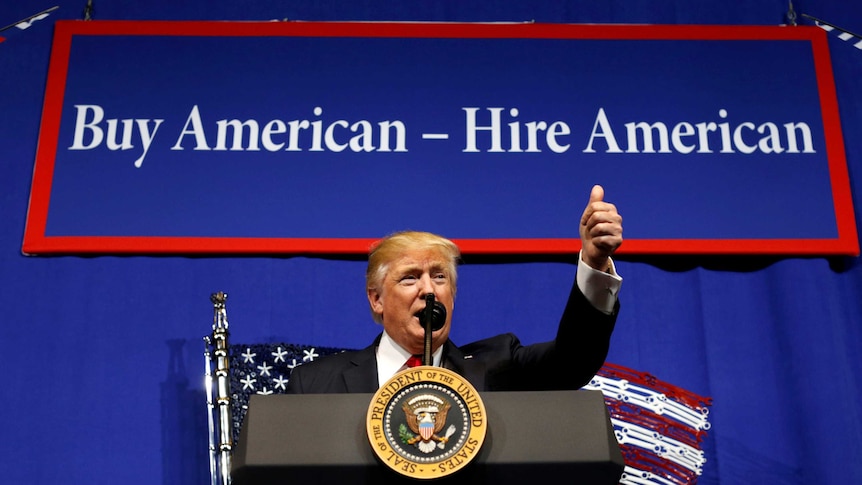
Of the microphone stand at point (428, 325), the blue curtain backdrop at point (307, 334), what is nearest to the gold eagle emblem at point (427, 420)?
the microphone stand at point (428, 325)

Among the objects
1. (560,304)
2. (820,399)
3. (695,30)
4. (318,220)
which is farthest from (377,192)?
(820,399)

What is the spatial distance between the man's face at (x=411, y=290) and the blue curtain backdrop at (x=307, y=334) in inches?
24.1

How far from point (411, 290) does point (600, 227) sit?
61 cm

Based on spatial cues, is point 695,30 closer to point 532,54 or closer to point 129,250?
point 532,54

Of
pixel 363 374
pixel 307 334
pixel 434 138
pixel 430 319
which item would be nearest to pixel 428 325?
pixel 430 319

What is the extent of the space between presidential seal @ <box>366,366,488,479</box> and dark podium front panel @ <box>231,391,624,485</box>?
0.01 m

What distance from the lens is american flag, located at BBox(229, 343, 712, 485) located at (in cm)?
227

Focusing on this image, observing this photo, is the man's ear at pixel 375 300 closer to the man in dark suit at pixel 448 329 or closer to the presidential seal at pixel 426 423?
the man in dark suit at pixel 448 329

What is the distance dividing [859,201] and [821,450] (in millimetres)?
678

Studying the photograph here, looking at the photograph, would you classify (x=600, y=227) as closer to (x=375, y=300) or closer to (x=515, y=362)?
(x=515, y=362)

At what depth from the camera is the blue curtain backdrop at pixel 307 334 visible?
2.39m

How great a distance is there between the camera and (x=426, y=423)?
1118 millimetres

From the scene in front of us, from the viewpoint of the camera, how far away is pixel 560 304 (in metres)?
2.57

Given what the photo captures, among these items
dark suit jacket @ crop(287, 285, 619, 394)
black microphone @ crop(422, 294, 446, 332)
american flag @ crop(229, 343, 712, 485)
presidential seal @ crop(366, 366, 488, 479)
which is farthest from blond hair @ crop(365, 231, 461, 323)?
presidential seal @ crop(366, 366, 488, 479)
